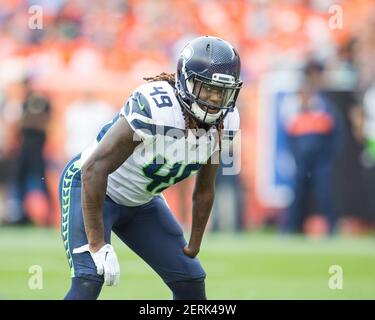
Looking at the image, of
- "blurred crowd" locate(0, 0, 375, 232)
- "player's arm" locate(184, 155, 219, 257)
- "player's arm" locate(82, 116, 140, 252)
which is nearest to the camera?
"player's arm" locate(82, 116, 140, 252)

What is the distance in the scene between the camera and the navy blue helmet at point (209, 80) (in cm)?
459

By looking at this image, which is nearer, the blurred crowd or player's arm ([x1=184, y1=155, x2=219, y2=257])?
player's arm ([x1=184, y1=155, x2=219, y2=257])

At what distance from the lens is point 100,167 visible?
14.6 feet

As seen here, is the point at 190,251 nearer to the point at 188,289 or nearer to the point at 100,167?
the point at 188,289

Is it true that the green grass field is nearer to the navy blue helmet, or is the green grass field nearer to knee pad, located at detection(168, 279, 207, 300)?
knee pad, located at detection(168, 279, 207, 300)

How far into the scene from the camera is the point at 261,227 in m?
11.8

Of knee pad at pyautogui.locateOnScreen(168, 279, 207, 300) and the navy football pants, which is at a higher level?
the navy football pants

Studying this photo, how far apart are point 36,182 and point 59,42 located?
2030mm

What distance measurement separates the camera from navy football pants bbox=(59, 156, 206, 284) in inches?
189

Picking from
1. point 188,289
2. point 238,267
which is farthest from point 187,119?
point 238,267

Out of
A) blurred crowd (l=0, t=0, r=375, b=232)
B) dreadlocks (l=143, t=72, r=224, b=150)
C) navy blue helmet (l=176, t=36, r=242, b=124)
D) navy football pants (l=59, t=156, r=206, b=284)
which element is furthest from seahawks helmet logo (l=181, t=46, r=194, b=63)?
blurred crowd (l=0, t=0, r=375, b=232)

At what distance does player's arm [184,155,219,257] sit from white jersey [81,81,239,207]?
12cm
